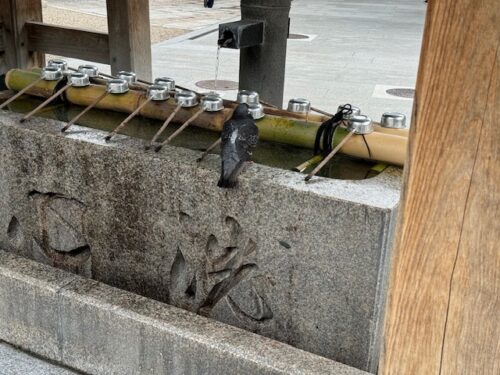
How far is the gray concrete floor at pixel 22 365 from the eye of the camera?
8.58 ft

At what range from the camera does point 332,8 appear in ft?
59.7

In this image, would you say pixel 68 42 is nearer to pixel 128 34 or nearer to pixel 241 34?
pixel 128 34

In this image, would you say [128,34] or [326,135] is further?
[128,34]

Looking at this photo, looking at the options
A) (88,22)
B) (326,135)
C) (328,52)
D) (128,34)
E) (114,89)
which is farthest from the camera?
(88,22)

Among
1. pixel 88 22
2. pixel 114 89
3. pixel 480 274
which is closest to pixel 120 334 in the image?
pixel 114 89

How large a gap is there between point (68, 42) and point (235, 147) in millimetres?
2803

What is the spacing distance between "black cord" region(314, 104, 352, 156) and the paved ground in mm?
4579

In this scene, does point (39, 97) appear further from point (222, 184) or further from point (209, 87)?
point (209, 87)

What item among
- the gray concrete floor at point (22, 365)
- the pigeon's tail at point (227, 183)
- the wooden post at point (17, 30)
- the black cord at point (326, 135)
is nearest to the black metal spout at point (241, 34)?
the black cord at point (326, 135)

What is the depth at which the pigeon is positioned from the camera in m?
2.15

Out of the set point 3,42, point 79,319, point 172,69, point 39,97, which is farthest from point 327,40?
point 79,319

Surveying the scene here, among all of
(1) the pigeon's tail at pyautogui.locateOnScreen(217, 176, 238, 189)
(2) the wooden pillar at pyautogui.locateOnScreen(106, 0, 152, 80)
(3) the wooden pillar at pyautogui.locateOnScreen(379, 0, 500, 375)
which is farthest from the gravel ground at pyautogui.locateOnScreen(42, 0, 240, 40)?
(3) the wooden pillar at pyautogui.locateOnScreen(379, 0, 500, 375)

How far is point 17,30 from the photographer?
4504 mm

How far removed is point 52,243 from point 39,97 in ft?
2.70
